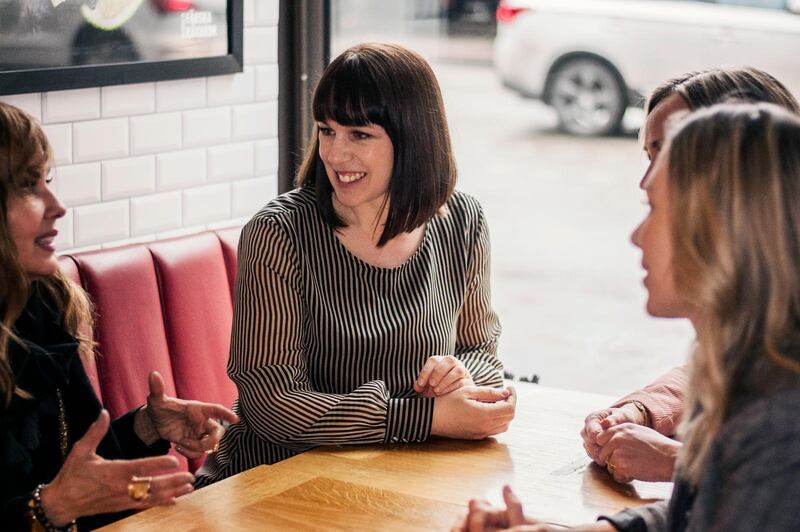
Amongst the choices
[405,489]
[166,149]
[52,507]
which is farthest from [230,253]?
[52,507]

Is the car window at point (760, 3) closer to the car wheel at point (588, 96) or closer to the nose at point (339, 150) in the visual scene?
the car wheel at point (588, 96)

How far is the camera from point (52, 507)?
1.71m

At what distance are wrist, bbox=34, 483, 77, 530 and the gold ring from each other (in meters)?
0.09

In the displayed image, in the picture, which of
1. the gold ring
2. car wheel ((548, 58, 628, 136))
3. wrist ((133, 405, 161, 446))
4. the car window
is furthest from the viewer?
car wheel ((548, 58, 628, 136))

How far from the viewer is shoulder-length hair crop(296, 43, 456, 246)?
240cm

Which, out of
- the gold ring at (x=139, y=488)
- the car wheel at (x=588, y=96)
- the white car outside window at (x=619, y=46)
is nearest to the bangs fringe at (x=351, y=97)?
the gold ring at (x=139, y=488)

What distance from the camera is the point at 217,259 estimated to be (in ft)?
9.22

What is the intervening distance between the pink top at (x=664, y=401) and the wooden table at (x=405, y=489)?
0.49ft

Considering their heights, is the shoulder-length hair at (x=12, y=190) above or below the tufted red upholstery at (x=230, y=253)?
above

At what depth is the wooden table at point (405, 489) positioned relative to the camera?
1775 mm

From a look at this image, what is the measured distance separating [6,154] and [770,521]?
1269 mm

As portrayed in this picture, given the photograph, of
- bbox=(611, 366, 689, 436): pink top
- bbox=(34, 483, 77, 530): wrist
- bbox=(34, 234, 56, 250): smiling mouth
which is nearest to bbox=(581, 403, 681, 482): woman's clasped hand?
bbox=(611, 366, 689, 436): pink top

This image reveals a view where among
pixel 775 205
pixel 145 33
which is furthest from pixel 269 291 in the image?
pixel 775 205

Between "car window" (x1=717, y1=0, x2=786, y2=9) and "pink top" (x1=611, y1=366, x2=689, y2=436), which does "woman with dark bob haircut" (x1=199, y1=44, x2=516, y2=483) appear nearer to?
"pink top" (x1=611, y1=366, x2=689, y2=436)
